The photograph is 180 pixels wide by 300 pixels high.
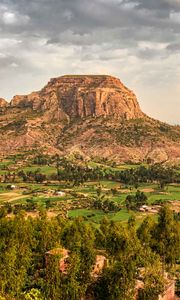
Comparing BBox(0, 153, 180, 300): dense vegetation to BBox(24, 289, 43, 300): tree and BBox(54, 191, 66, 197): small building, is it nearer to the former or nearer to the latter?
BBox(24, 289, 43, 300): tree

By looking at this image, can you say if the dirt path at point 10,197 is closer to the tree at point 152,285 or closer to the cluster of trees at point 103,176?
the cluster of trees at point 103,176

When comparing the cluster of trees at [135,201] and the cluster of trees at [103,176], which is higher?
the cluster of trees at [103,176]

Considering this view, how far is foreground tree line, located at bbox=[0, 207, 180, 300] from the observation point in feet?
147

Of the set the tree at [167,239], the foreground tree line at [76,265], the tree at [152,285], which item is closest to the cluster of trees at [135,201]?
the tree at [167,239]

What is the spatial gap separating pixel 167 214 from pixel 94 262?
58.2 feet

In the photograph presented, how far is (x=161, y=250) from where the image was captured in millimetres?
62625

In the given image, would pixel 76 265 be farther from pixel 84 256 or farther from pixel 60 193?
pixel 60 193

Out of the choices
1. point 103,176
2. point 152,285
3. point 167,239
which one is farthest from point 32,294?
point 103,176

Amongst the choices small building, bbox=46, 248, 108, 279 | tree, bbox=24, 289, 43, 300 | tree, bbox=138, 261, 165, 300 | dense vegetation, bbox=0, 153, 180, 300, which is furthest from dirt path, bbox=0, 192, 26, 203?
tree, bbox=24, 289, 43, 300

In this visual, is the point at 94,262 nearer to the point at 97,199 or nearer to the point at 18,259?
the point at 18,259

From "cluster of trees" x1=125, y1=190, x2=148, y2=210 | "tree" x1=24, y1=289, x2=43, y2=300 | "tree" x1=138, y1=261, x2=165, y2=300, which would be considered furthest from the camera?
"cluster of trees" x1=125, y1=190, x2=148, y2=210

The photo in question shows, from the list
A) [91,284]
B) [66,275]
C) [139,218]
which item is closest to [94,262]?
[91,284]

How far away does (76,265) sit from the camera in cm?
4616

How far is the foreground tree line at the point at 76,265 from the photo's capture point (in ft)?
147
